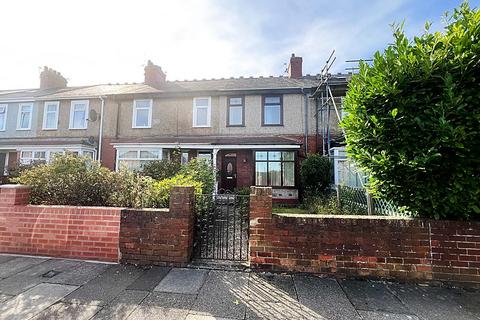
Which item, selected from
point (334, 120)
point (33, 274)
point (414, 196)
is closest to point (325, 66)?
point (334, 120)

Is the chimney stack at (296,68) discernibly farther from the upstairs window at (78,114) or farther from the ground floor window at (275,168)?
the upstairs window at (78,114)

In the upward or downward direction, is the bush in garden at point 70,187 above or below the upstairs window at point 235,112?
below

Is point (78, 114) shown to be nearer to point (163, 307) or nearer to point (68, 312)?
point (68, 312)

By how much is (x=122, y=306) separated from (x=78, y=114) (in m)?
15.2

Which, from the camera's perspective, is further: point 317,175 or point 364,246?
point 317,175

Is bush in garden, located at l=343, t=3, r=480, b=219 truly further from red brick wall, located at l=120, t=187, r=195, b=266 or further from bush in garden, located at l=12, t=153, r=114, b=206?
bush in garden, located at l=12, t=153, r=114, b=206

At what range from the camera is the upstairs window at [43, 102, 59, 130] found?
47.3 ft

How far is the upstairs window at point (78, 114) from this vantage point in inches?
559

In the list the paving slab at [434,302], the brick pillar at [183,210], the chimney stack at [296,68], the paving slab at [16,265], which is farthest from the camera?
the chimney stack at [296,68]

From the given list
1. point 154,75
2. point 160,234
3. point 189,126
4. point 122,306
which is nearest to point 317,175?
point 189,126

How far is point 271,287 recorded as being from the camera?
10.5ft

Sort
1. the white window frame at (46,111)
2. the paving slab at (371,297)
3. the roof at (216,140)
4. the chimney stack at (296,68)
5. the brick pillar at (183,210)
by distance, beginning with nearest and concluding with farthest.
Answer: the paving slab at (371,297), the brick pillar at (183,210), the roof at (216,140), the white window frame at (46,111), the chimney stack at (296,68)

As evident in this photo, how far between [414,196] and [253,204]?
239 cm

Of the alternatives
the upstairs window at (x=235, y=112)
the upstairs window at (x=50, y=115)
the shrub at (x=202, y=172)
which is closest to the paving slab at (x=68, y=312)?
the shrub at (x=202, y=172)
